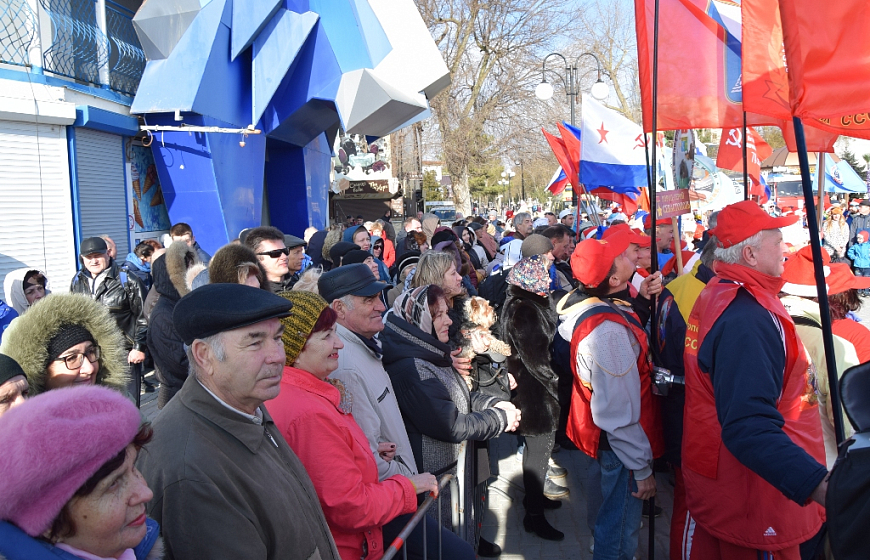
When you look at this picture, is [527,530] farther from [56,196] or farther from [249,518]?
[56,196]

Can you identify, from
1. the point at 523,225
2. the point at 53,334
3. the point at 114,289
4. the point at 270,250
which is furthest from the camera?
the point at 523,225

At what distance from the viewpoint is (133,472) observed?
5.09 ft

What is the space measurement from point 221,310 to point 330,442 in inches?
27.5

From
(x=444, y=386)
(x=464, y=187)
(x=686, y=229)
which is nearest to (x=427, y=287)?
(x=444, y=386)

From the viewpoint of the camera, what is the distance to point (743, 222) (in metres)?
2.80

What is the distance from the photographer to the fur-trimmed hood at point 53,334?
2.40 m

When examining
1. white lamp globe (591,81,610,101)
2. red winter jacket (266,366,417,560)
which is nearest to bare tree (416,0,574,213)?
white lamp globe (591,81,610,101)

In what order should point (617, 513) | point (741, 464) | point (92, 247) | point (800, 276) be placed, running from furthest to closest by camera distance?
point (92, 247) < point (617, 513) < point (800, 276) < point (741, 464)

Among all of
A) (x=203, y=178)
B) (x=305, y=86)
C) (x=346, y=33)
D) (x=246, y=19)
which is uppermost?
(x=246, y=19)

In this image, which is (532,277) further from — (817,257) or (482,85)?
(482,85)

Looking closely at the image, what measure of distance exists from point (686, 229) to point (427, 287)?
440 inches

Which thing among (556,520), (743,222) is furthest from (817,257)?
(556,520)

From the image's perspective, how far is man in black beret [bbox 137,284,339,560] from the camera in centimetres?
175

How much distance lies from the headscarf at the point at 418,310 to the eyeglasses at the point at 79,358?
158 centimetres
